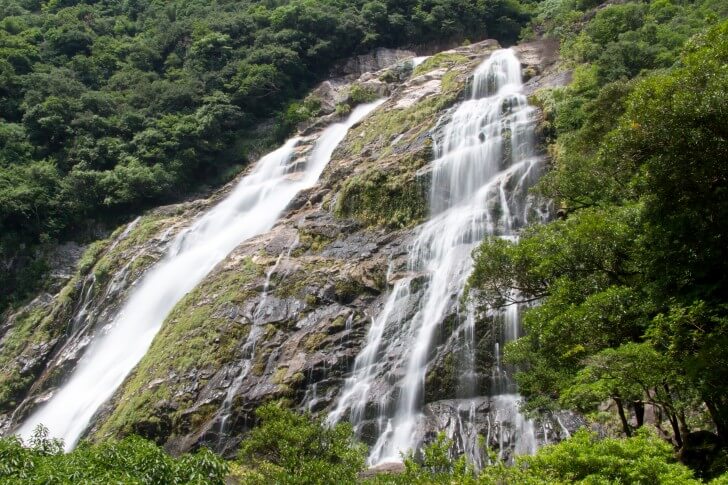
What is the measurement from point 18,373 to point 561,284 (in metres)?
26.6

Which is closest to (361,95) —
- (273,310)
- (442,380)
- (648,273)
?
(273,310)

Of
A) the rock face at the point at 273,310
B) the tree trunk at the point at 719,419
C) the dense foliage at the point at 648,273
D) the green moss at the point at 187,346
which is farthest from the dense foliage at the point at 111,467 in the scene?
the green moss at the point at 187,346

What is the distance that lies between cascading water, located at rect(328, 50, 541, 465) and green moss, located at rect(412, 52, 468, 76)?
32.6ft

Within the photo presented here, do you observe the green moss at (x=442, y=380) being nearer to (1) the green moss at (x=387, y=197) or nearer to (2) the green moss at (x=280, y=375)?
(2) the green moss at (x=280, y=375)

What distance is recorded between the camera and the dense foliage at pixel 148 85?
37281 mm

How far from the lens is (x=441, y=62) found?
1575 inches

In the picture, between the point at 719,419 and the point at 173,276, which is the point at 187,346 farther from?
the point at 719,419

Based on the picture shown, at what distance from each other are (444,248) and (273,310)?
22.3ft

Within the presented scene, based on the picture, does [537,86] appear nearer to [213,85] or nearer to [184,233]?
[184,233]

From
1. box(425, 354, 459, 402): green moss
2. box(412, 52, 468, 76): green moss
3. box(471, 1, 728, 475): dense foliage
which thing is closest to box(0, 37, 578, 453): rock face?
box(425, 354, 459, 402): green moss

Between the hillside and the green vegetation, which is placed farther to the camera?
the green vegetation

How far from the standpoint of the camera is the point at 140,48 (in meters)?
50.0

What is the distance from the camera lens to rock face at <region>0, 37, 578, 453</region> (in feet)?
61.7

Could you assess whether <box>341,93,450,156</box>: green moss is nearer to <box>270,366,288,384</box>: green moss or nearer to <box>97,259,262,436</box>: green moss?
<box>97,259,262,436</box>: green moss
